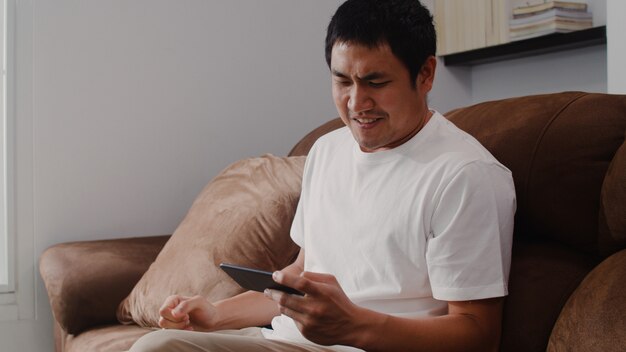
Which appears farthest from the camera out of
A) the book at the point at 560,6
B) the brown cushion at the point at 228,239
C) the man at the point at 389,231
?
the book at the point at 560,6

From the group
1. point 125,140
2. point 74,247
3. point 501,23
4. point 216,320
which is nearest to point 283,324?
point 216,320

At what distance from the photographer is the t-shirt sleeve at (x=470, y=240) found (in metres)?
1.35

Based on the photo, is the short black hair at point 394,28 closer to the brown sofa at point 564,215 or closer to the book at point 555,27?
the brown sofa at point 564,215

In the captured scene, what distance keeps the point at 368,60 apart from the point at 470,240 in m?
0.36

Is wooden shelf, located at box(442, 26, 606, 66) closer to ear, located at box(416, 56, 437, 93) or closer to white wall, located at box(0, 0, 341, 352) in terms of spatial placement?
white wall, located at box(0, 0, 341, 352)

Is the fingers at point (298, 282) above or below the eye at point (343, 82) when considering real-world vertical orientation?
below

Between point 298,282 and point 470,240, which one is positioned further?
point 470,240

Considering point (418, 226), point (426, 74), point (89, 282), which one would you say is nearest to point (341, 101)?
point (426, 74)

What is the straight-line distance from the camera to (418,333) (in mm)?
1318

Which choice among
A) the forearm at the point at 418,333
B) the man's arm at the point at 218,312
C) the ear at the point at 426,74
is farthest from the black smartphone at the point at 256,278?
the ear at the point at 426,74

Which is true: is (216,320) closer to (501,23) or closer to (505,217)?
(505,217)

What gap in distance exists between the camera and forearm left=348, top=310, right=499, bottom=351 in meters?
1.29

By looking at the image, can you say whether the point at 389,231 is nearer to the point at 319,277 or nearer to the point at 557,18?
the point at 319,277

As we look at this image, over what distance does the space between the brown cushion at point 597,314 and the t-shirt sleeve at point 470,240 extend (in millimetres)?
113
